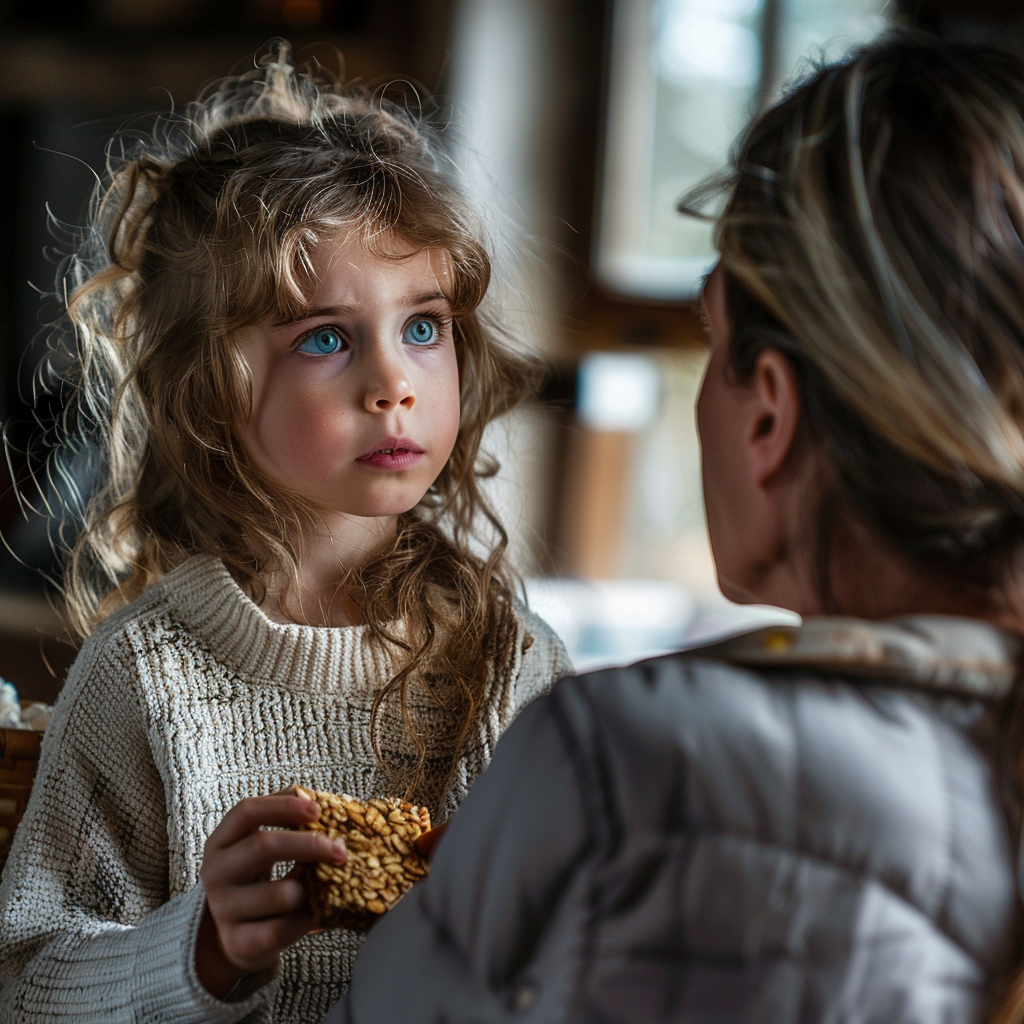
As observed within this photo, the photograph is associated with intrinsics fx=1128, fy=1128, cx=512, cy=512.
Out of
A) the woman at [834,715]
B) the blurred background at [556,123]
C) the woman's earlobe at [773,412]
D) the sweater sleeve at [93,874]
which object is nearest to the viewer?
the woman at [834,715]

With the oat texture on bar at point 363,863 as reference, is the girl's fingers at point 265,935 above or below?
below

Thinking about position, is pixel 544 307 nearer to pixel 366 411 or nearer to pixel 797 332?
pixel 366 411

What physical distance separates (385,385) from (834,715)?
427mm

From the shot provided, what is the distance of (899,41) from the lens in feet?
2.05

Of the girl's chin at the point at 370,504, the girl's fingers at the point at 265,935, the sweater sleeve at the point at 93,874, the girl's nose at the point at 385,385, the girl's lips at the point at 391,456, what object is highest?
the girl's nose at the point at 385,385

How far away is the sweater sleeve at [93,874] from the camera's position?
72cm

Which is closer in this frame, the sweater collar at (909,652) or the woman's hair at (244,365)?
the sweater collar at (909,652)

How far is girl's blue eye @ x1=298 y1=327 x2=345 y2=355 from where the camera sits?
82 cm

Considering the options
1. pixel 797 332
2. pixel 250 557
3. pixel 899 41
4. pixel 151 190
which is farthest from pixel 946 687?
pixel 151 190

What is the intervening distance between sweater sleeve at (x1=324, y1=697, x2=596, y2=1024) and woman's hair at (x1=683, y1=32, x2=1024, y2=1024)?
0.19m

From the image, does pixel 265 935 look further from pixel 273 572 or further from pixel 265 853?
pixel 273 572

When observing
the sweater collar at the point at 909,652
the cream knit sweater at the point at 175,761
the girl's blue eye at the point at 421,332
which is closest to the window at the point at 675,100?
the girl's blue eye at the point at 421,332

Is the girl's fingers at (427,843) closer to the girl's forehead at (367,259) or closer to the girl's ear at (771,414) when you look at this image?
the girl's ear at (771,414)

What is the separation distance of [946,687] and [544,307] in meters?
2.51
